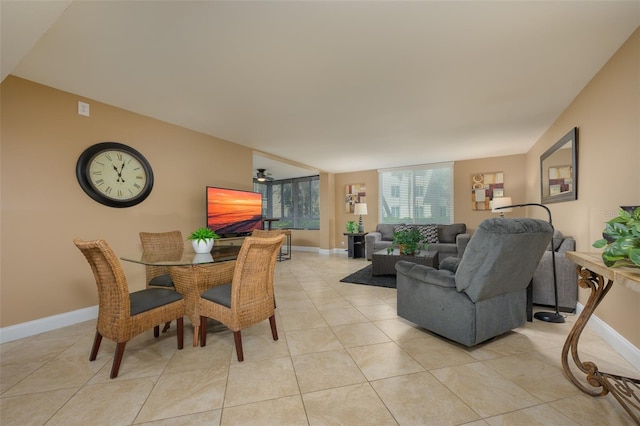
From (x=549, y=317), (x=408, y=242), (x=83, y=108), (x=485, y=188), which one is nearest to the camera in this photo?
(x=549, y=317)

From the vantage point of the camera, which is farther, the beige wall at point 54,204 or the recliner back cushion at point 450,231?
the recliner back cushion at point 450,231

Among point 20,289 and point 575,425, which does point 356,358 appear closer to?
point 575,425

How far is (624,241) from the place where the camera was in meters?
1.19

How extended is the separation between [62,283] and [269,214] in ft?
20.4

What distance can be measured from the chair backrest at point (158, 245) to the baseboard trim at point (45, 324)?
83cm

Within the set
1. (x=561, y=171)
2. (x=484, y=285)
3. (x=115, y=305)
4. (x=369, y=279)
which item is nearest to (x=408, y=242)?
(x=369, y=279)

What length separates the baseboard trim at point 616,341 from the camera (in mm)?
1812

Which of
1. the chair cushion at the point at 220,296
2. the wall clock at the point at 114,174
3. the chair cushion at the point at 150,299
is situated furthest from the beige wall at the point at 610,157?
the wall clock at the point at 114,174

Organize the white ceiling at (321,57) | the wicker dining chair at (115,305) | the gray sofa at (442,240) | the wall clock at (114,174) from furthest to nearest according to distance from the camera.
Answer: the gray sofa at (442,240), the wall clock at (114,174), the wicker dining chair at (115,305), the white ceiling at (321,57)

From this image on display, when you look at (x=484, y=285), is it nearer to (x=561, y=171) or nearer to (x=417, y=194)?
(x=561, y=171)

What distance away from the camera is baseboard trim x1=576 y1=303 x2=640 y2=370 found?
5.94 feet

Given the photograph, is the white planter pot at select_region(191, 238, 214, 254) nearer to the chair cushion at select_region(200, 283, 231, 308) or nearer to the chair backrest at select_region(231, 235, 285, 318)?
the chair cushion at select_region(200, 283, 231, 308)

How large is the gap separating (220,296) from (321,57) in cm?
210

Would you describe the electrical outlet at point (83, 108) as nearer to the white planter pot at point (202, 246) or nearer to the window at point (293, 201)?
the white planter pot at point (202, 246)
